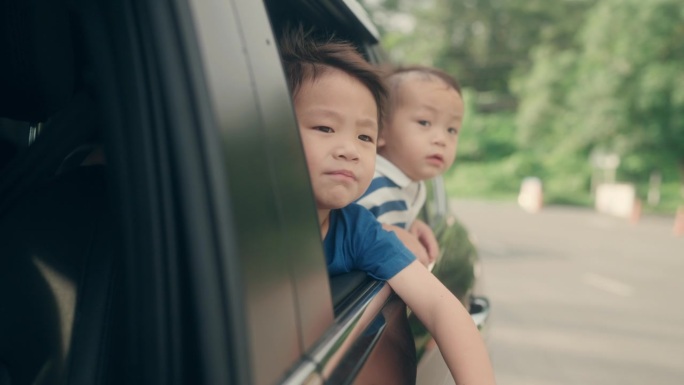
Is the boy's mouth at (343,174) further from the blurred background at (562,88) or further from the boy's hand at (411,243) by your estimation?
the blurred background at (562,88)

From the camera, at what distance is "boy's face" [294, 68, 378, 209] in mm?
1379

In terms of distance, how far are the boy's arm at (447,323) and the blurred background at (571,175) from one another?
2.07m

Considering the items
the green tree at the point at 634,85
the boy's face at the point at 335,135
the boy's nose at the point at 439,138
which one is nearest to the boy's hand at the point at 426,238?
the boy's nose at the point at 439,138

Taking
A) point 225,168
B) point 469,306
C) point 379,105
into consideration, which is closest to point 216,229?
point 225,168

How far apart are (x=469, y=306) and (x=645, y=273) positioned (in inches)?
348

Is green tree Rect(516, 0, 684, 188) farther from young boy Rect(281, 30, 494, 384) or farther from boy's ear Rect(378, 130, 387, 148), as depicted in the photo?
young boy Rect(281, 30, 494, 384)

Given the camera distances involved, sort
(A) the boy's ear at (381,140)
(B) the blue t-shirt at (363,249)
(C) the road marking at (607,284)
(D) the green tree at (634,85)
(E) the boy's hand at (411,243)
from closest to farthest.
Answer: (B) the blue t-shirt at (363,249)
(E) the boy's hand at (411,243)
(A) the boy's ear at (381,140)
(C) the road marking at (607,284)
(D) the green tree at (634,85)

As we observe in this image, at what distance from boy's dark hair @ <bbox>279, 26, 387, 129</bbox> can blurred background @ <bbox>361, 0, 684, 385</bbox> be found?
2.22 m

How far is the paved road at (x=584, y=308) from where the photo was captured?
5.14 meters

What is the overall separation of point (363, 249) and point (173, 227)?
28.2 inches

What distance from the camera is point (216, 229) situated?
31.5 inches

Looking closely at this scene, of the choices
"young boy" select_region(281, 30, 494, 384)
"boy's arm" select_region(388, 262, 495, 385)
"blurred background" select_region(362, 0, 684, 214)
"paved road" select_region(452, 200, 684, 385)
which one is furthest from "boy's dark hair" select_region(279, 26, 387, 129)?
"blurred background" select_region(362, 0, 684, 214)

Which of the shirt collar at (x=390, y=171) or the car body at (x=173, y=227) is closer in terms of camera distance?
the car body at (x=173, y=227)

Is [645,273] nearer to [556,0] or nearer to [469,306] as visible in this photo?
[469,306]
